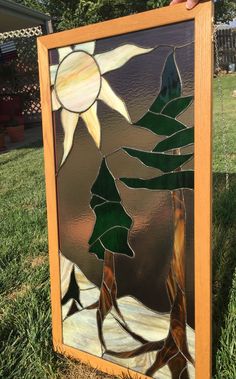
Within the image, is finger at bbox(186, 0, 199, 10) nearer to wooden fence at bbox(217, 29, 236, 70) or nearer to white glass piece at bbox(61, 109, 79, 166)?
white glass piece at bbox(61, 109, 79, 166)

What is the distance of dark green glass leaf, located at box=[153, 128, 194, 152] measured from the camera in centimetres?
136

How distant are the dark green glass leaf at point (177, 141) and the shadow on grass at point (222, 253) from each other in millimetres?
781

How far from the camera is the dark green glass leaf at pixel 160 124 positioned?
138 cm

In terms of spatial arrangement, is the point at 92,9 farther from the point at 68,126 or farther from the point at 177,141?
the point at 177,141

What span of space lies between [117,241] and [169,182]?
310mm

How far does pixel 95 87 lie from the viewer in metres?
1.54

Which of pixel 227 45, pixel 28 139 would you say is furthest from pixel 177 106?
pixel 227 45

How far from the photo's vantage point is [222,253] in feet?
7.79

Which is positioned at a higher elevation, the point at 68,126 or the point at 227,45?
the point at 227,45

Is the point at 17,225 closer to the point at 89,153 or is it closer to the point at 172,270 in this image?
the point at 89,153

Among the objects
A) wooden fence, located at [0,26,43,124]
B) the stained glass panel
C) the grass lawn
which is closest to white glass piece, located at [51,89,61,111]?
the stained glass panel

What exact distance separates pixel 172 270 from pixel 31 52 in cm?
1104

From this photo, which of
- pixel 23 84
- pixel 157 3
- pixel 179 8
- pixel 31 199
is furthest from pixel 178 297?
pixel 157 3

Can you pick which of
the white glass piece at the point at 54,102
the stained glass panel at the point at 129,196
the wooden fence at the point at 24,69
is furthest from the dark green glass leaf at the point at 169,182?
the wooden fence at the point at 24,69
